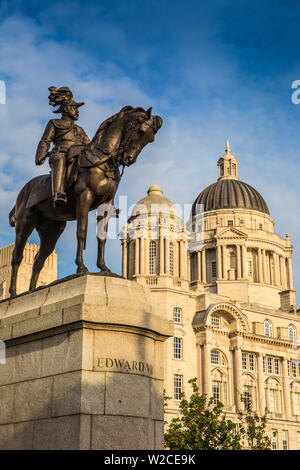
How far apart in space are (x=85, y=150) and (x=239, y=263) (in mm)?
81921

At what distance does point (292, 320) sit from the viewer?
82.9m

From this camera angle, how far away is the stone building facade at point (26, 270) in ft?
270

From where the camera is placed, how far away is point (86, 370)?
32.6ft

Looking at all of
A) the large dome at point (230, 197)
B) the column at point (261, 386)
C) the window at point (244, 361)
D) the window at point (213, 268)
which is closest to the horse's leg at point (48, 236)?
the window at point (244, 361)

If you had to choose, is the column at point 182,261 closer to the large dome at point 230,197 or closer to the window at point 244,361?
the window at point 244,361

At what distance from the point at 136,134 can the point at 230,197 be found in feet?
299

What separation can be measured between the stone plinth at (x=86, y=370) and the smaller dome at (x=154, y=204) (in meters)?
66.1

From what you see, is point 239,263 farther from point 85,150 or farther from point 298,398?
point 85,150

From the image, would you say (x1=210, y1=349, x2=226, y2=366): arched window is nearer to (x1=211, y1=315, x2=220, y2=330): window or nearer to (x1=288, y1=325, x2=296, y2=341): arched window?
(x1=211, y1=315, x2=220, y2=330): window

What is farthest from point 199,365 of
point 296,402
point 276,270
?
point 276,270

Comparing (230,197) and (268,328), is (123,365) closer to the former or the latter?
(268,328)

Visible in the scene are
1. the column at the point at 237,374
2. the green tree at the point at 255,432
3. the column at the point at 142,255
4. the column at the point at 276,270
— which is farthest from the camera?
the column at the point at 276,270

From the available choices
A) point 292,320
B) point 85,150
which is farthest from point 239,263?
point 85,150

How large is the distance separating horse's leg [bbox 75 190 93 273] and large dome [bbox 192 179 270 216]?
8952 cm
